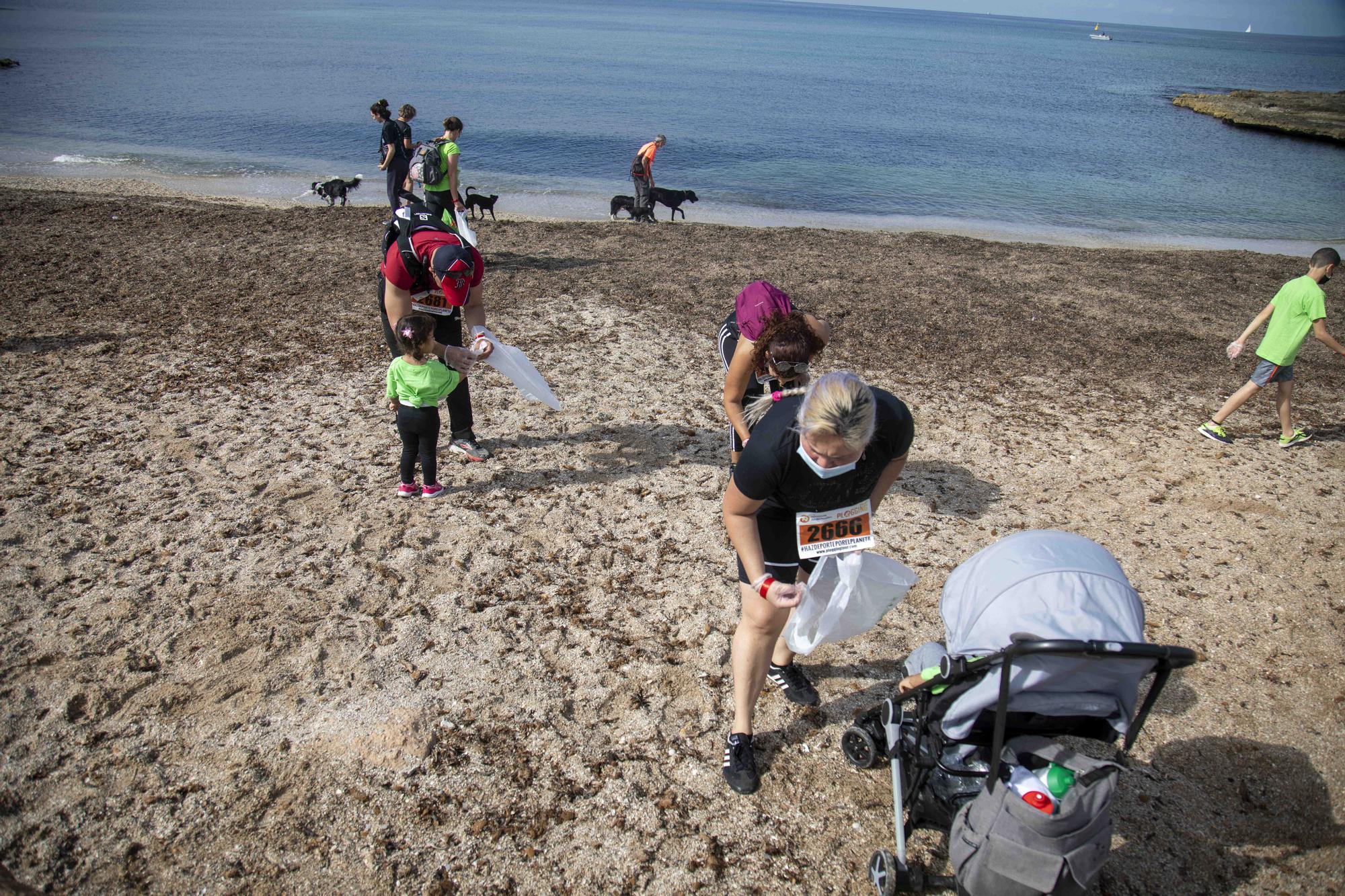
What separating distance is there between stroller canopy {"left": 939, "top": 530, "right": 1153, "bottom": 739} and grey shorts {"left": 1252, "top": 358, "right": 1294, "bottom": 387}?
5158 millimetres

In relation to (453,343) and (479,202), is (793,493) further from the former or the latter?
(479,202)

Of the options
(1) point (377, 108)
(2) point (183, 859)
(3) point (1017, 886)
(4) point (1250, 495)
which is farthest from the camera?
(1) point (377, 108)

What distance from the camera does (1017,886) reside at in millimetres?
2256

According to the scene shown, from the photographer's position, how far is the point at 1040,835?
221 cm

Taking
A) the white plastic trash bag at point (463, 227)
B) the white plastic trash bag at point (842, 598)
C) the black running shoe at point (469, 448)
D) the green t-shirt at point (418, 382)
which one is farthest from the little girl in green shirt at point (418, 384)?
the white plastic trash bag at point (463, 227)

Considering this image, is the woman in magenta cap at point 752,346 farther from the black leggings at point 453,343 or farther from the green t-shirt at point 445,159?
the green t-shirt at point 445,159

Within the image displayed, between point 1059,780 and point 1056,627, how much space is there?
450 millimetres

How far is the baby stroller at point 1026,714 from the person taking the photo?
7.23 ft

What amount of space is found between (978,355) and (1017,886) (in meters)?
6.73

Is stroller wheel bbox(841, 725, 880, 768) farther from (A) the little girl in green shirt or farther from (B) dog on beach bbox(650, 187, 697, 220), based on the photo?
(B) dog on beach bbox(650, 187, 697, 220)

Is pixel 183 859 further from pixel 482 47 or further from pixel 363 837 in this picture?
pixel 482 47

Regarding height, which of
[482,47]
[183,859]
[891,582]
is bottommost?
[183,859]

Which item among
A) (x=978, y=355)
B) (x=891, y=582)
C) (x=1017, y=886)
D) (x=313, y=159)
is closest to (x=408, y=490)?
(x=891, y=582)

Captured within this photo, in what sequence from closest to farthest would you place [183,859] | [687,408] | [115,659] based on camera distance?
[183,859] < [115,659] < [687,408]
